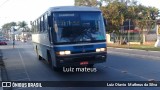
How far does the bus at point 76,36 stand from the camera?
14562 millimetres

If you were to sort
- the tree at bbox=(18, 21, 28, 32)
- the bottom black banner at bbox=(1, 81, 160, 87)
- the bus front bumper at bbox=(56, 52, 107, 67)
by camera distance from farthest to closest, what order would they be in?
the tree at bbox=(18, 21, 28, 32) < the bus front bumper at bbox=(56, 52, 107, 67) < the bottom black banner at bbox=(1, 81, 160, 87)

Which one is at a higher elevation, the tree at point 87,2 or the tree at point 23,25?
the tree at point 87,2

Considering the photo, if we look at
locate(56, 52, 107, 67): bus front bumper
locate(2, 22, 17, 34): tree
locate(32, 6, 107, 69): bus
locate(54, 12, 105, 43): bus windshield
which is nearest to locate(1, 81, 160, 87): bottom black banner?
locate(56, 52, 107, 67): bus front bumper

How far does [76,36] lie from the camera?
14.8 metres

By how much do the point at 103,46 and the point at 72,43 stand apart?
148cm

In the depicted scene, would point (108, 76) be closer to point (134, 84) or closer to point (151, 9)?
point (134, 84)

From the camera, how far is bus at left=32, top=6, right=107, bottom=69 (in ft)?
47.8

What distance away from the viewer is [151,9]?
7562 cm

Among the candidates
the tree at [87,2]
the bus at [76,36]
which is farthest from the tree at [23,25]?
the bus at [76,36]

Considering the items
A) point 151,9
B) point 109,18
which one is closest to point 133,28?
point 151,9

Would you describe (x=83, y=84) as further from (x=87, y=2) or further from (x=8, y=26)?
(x=8, y=26)

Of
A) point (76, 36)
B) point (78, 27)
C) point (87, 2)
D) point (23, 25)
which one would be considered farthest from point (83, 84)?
point (23, 25)

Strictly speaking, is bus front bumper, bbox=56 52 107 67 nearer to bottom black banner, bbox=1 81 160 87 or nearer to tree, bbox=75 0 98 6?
bottom black banner, bbox=1 81 160 87

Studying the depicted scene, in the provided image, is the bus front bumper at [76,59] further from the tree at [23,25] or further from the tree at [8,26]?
the tree at [8,26]
